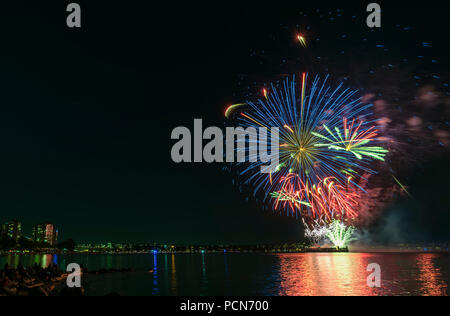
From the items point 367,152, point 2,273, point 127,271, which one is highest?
point 367,152

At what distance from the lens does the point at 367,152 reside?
1265 inches

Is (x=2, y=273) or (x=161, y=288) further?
(x=161, y=288)
